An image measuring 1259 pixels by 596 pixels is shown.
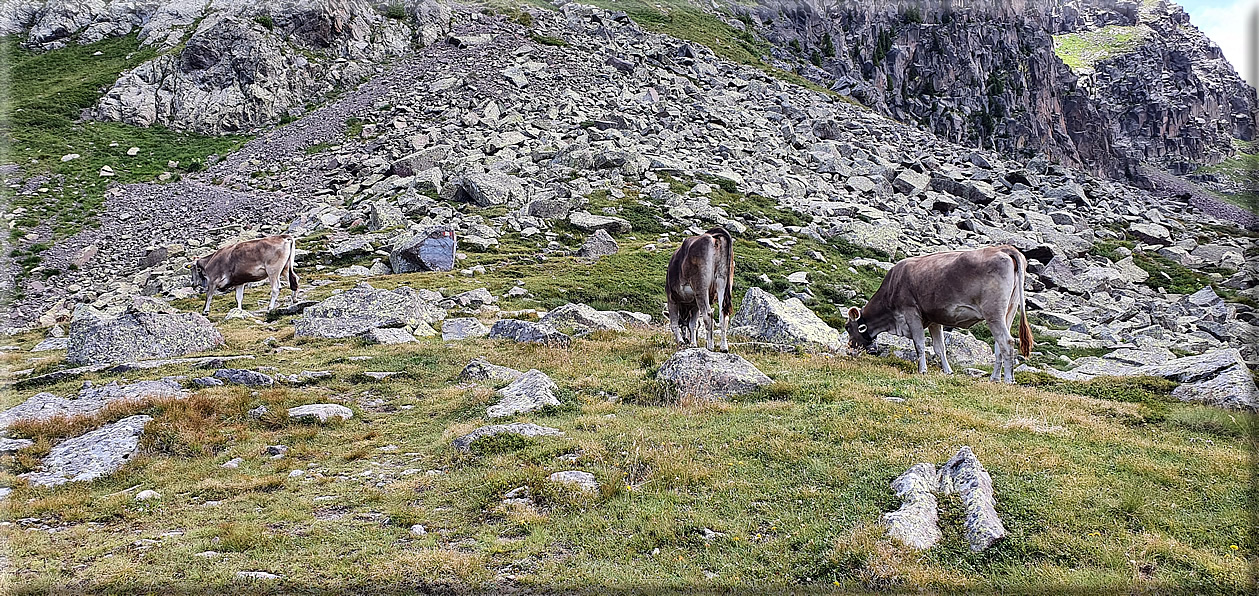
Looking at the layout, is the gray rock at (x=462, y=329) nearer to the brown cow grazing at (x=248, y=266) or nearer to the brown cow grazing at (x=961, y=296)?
the brown cow grazing at (x=248, y=266)

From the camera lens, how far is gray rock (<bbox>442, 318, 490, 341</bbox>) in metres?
19.8

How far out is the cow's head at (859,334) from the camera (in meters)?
18.8

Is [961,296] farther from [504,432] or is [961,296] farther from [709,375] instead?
[504,432]

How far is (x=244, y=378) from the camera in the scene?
14.0 meters

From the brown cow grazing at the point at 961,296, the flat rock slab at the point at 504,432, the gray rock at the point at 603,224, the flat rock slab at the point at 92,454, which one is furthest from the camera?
the gray rock at the point at 603,224

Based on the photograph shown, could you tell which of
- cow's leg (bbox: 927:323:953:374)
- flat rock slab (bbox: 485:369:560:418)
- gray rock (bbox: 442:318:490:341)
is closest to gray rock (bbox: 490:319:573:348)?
gray rock (bbox: 442:318:490:341)

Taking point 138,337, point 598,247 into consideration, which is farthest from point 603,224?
point 138,337

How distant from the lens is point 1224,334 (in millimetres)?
26547

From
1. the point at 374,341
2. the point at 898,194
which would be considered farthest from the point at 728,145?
the point at 374,341

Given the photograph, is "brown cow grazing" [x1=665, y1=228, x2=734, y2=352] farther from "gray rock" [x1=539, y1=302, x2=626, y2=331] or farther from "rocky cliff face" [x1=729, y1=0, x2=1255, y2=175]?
"rocky cliff face" [x1=729, y1=0, x2=1255, y2=175]

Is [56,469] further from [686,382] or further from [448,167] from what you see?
[448,167]

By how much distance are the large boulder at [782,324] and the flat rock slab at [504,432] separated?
31.5 feet

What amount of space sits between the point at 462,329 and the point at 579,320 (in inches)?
145

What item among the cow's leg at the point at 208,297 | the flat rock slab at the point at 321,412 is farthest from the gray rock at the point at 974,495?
the cow's leg at the point at 208,297
